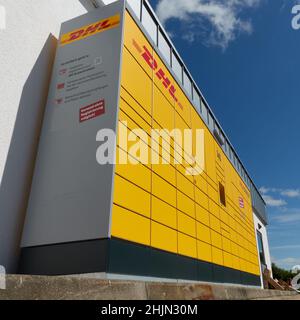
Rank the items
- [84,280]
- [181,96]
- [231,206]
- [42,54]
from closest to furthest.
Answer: [84,280], [42,54], [181,96], [231,206]

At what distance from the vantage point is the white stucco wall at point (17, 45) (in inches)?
284

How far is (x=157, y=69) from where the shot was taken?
A: 11016 mm

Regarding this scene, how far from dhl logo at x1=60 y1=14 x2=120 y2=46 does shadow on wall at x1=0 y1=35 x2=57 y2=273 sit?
0.64 metres

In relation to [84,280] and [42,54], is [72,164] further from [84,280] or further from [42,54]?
[84,280]

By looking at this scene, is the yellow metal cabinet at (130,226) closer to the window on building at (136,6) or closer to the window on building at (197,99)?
the window on building at (136,6)

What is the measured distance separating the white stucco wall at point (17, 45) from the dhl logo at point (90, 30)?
51cm

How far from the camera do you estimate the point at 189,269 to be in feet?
34.5

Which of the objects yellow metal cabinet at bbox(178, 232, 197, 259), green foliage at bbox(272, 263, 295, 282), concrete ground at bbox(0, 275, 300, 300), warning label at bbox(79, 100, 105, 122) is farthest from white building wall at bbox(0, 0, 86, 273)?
green foliage at bbox(272, 263, 295, 282)

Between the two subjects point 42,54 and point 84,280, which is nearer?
point 84,280

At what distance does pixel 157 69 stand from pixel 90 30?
2.90 m
